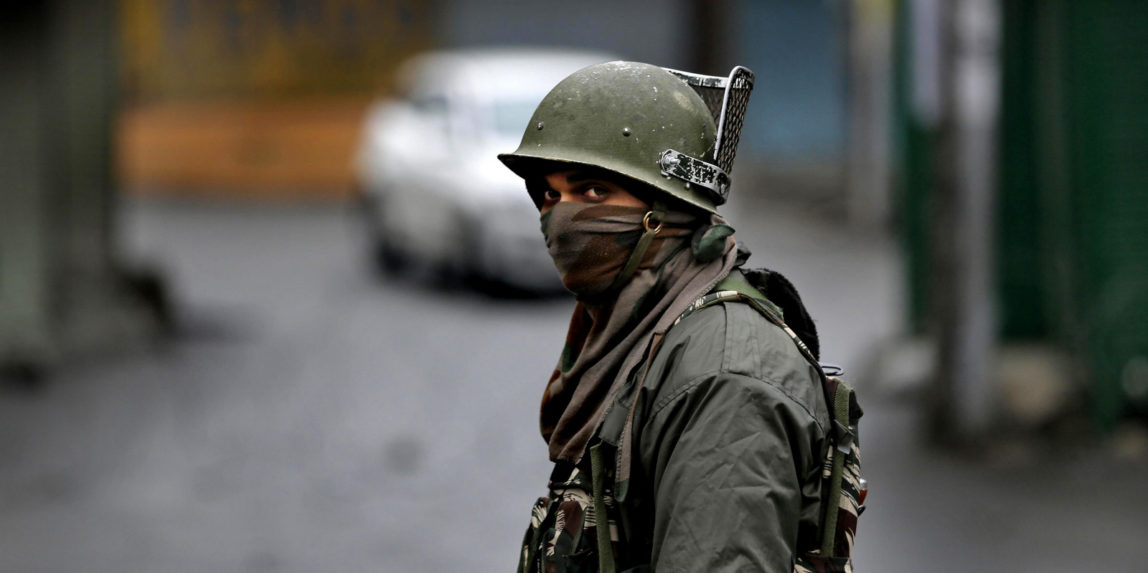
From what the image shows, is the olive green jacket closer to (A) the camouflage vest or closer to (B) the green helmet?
(A) the camouflage vest

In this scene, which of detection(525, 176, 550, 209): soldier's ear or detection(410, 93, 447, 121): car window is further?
detection(410, 93, 447, 121): car window

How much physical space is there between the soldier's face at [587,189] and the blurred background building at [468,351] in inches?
179

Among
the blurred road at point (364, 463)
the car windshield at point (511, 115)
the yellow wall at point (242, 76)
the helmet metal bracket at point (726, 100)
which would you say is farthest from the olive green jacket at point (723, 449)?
the yellow wall at point (242, 76)

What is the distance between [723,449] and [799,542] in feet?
0.98

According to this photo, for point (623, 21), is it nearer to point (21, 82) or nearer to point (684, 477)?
point (21, 82)

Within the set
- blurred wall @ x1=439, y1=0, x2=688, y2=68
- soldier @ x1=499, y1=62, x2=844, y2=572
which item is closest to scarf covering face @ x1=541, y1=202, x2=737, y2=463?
soldier @ x1=499, y1=62, x2=844, y2=572

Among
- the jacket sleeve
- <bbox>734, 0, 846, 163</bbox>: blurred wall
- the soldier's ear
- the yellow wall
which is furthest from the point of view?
<bbox>734, 0, 846, 163</bbox>: blurred wall

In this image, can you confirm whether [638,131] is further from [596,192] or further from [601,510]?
[601,510]

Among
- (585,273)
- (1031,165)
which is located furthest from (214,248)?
(585,273)

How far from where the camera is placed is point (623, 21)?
75.8ft

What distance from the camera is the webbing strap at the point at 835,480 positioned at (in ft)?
8.37

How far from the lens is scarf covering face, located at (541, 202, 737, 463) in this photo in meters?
2.64

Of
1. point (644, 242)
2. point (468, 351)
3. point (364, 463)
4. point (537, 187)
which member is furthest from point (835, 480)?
point (468, 351)

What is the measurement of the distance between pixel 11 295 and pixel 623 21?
14.0 m
